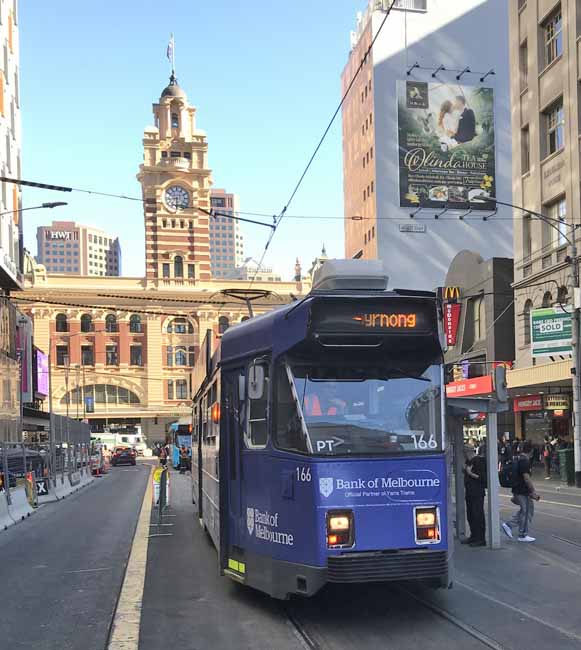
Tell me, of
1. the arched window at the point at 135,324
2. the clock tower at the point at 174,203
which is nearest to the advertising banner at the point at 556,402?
the clock tower at the point at 174,203

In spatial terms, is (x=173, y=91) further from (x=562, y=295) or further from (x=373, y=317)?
(x=373, y=317)

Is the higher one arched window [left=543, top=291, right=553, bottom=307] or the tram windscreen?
arched window [left=543, top=291, right=553, bottom=307]

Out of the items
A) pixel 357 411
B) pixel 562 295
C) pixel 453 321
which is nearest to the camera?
pixel 357 411

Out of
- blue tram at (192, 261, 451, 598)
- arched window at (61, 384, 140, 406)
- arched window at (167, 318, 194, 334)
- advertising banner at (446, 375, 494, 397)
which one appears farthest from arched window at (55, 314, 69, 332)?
blue tram at (192, 261, 451, 598)

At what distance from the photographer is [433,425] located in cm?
782

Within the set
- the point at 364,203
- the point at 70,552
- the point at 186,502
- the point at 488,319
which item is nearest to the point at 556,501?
the point at 186,502

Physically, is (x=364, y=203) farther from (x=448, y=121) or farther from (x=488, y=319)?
(x=488, y=319)

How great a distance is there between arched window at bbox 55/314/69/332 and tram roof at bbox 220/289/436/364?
77.3m

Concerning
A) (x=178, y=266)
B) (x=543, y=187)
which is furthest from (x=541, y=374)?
(x=178, y=266)

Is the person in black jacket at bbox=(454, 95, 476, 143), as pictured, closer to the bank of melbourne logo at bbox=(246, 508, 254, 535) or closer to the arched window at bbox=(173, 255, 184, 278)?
the arched window at bbox=(173, 255, 184, 278)

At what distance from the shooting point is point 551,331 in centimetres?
2997

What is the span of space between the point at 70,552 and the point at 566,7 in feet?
99.9

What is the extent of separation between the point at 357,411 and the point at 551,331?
24.0 meters

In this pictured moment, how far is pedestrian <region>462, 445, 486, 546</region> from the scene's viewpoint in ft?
42.5
